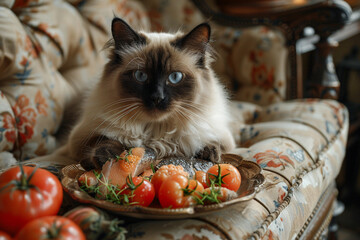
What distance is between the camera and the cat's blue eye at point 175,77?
1.14 m

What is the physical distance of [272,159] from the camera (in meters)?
1.20

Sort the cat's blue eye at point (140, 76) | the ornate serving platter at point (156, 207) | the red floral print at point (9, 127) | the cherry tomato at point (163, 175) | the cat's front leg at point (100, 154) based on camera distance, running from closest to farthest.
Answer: the ornate serving platter at point (156, 207), the cherry tomato at point (163, 175), the cat's front leg at point (100, 154), the cat's blue eye at point (140, 76), the red floral print at point (9, 127)

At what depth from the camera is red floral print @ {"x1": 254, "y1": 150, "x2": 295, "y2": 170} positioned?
1175 mm

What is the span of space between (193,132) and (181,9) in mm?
1372

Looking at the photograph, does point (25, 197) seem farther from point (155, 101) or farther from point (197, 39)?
→ point (197, 39)

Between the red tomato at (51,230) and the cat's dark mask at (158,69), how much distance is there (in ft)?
1.69

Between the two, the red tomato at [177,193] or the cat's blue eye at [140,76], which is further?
the cat's blue eye at [140,76]

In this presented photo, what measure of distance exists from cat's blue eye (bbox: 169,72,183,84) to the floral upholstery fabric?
400 millimetres

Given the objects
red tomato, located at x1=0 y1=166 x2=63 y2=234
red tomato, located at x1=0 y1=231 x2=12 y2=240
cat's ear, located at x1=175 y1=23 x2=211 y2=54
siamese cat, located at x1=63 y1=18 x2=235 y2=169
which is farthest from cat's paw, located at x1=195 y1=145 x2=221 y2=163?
red tomato, located at x1=0 y1=231 x2=12 y2=240

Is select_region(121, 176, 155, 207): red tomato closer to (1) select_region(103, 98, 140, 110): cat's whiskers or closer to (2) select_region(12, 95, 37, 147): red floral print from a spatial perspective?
(1) select_region(103, 98, 140, 110): cat's whiskers

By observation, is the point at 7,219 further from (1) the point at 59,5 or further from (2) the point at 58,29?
(1) the point at 59,5

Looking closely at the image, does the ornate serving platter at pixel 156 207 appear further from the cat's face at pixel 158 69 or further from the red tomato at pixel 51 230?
the cat's face at pixel 158 69

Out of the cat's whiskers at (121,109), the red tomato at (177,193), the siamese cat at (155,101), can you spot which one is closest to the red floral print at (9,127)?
the siamese cat at (155,101)

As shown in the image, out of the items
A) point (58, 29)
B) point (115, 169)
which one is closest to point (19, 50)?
point (58, 29)
